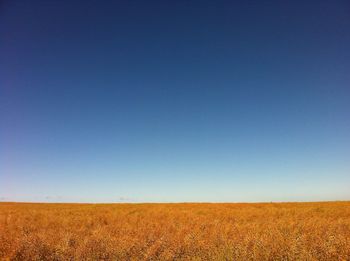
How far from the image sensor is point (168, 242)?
9438 mm

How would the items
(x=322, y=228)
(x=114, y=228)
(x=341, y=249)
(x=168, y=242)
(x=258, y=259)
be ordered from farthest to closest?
(x=114, y=228), (x=322, y=228), (x=168, y=242), (x=341, y=249), (x=258, y=259)

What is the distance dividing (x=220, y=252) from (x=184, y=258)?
3.18ft

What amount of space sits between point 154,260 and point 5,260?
3.86m

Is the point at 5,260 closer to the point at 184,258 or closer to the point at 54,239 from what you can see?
the point at 54,239

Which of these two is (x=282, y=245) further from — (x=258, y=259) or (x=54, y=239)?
(x=54, y=239)

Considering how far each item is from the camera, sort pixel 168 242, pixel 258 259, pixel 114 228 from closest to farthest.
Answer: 1. pixel 258 259
2. pixel 168 242
3. pixel 114 228

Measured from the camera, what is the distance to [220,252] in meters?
7.92

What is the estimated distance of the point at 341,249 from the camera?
824 centimetres

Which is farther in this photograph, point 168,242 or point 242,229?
point 242,229

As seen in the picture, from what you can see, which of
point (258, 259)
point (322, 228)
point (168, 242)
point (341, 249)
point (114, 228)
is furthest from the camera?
point (114, 228)

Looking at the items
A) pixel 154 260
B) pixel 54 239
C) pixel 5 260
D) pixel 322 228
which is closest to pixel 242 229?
pixel 322 228

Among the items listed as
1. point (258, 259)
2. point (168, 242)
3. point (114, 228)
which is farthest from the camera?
point (114, 228)

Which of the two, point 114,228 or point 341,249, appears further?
point 114,228

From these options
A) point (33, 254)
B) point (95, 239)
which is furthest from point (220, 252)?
point (33, 254)
